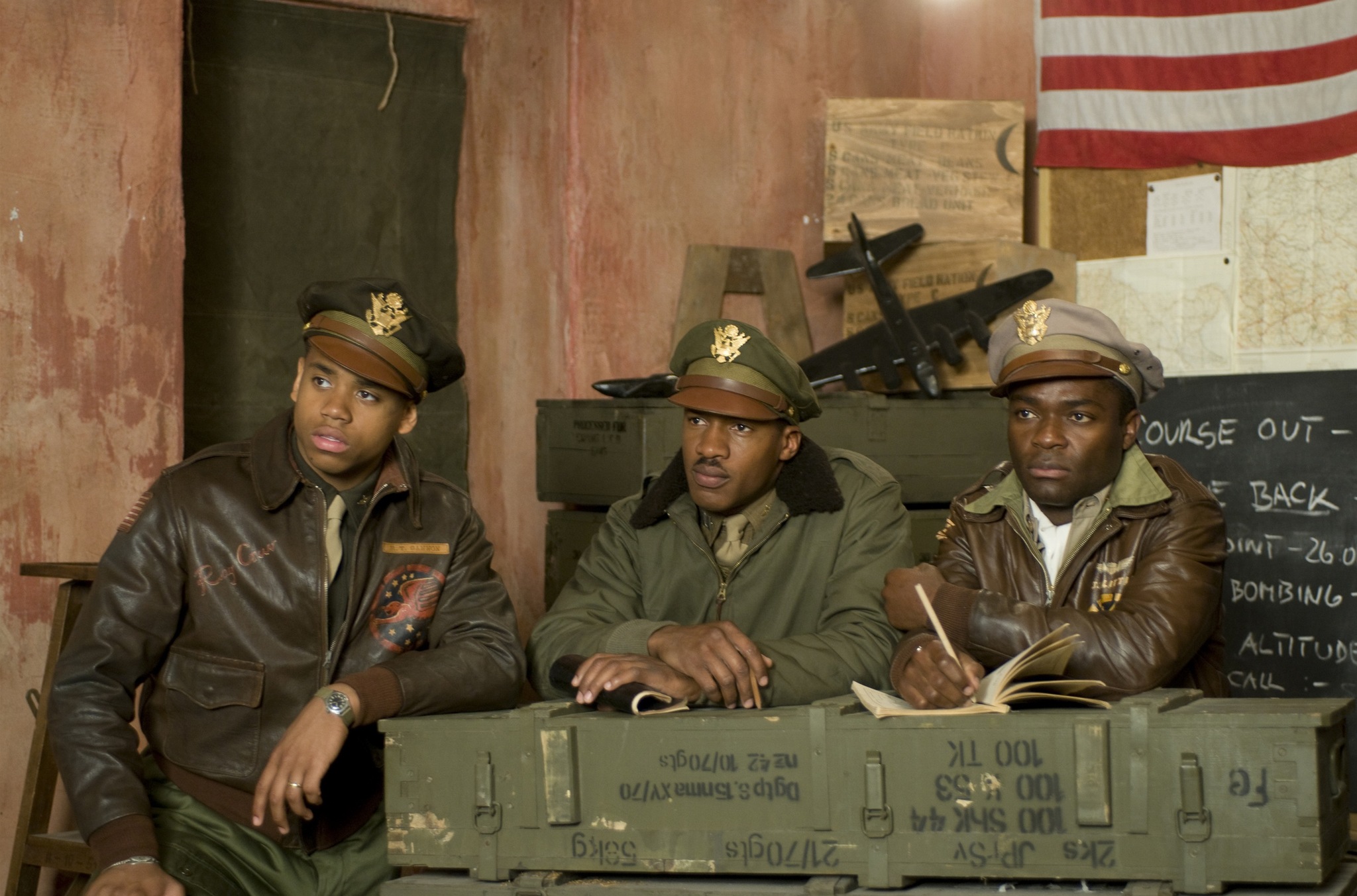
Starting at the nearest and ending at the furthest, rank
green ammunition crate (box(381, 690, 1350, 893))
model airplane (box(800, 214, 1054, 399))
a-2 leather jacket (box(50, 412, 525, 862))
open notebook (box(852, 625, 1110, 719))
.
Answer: green ammunition crate (box(381, 690, 1350, 893)) → open notebook (box(852, 625, 1110, 719)) → a-2 leather jacket (box(50, 412, 525, 862)) → model airplane (box(800, 214, 1054, 399))

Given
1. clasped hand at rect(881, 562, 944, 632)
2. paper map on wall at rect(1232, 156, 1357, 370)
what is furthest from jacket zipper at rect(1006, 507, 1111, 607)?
paper map on wall at rect(1232, 156, 1357, 370)

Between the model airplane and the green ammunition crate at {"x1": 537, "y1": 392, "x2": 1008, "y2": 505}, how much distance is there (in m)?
0.20

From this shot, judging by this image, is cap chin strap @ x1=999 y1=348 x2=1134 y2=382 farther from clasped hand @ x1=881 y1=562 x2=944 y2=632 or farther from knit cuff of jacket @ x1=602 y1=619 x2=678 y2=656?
knit cuff of jacket @ x1=602 y1=619 x2=678 y2=656

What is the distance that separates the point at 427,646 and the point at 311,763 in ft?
1.74

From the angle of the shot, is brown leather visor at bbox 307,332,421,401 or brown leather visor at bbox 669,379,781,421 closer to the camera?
brown leather visor at bbox 307,332,421,401

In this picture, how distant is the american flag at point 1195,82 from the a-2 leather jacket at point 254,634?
3317mm

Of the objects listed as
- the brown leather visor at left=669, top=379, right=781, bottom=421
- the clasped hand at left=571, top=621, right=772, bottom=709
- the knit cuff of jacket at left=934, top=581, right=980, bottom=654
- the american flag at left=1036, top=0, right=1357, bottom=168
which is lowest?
the clasped hand at left=571, top=621, right=772, bottom=709

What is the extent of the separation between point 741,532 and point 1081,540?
810mm

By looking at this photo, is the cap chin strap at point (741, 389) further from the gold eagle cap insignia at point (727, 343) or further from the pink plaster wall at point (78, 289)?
the pink plaster wall at point (78, 289)

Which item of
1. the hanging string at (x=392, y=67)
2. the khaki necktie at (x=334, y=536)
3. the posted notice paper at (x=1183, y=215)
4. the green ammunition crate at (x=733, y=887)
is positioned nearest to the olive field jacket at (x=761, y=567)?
the khaki necktie at (x=334, y=536)

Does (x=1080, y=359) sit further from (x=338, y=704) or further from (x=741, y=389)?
(x=338, y=704)

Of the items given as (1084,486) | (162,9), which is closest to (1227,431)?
(1084,486)

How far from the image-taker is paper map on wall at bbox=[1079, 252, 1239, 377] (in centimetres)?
504

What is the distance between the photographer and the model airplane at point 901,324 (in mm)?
5285
